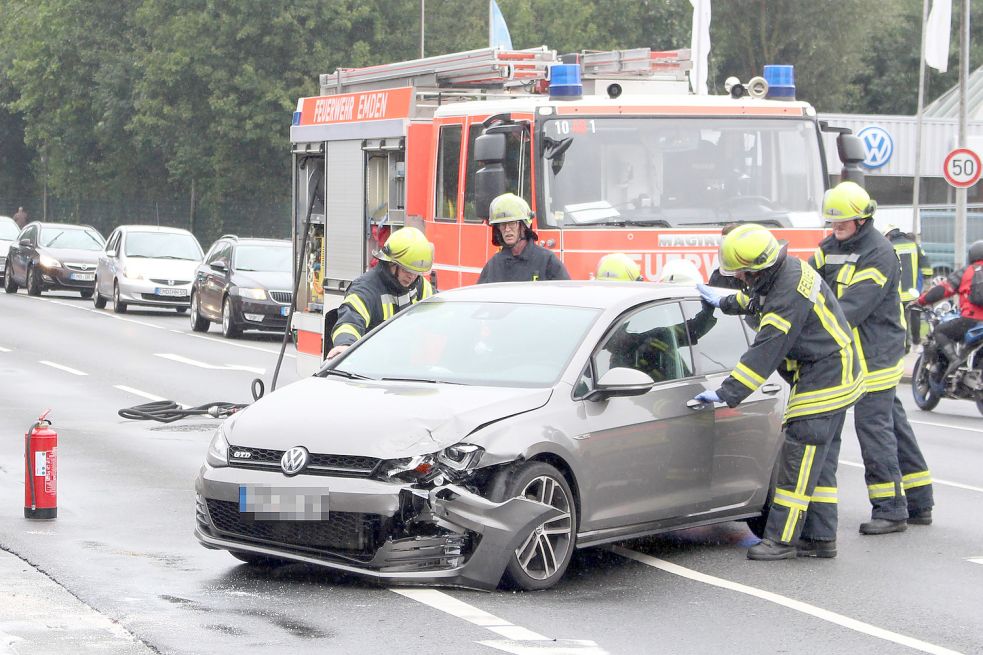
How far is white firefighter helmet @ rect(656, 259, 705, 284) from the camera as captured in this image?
35.8ft

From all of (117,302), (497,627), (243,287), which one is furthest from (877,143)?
(497,627)

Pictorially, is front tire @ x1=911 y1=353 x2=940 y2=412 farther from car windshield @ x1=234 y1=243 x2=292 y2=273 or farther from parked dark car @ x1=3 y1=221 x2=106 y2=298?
parked dark car @ x1=3 y1=221 x2=106 y2=298

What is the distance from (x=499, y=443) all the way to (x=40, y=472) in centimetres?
324

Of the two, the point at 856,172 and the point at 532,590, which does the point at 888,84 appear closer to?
the point at 856,172

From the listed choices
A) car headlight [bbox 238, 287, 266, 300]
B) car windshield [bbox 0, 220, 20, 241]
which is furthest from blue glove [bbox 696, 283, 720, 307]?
car windshield [bbox 0, 220, 20, 241]

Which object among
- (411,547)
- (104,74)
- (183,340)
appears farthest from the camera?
(104,74)

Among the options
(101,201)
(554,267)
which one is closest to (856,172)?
(554,267)

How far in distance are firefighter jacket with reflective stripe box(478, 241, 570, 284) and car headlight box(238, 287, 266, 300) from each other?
1519cm

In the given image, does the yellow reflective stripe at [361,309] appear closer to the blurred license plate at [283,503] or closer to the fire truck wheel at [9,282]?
the blurred license plate at [283,503]

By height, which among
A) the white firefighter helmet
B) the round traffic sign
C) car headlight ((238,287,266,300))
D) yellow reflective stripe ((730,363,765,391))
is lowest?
car headlight ((238,287,266,300))

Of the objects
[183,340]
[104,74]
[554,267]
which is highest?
[104,74]

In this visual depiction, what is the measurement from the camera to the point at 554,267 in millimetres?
10820

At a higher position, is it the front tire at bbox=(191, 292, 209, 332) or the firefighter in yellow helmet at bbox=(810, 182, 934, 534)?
the firefighter in yellow helmet at bbox=(810, 182, 934, 534)

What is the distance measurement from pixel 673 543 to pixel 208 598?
2.90 m
